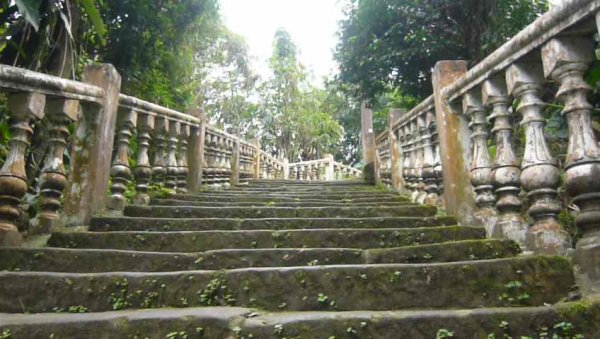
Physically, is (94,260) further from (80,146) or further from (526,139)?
(526,139)

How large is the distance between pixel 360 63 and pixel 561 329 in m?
7.21

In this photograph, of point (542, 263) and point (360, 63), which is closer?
point (542, 263)

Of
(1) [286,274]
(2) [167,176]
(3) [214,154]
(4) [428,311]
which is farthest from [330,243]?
(3) [214,154]

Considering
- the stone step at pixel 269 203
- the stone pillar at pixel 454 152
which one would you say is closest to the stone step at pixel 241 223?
the stone pillar at pixel 454 152

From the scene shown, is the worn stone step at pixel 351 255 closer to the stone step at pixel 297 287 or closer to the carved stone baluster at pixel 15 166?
the stone step at pixel 297 287

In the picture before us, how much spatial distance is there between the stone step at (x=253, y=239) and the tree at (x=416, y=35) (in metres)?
5.27

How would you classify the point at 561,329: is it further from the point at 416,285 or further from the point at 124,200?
the point at 124,200

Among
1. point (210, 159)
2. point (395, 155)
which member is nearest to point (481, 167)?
point (395, 155)

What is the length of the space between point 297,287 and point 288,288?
4 centimetres

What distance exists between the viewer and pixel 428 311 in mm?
1877

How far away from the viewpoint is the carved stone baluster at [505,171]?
2377 mm

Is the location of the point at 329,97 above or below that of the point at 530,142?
above

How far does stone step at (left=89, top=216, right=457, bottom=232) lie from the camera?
306 centimetres

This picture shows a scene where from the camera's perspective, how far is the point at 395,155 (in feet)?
16.7
